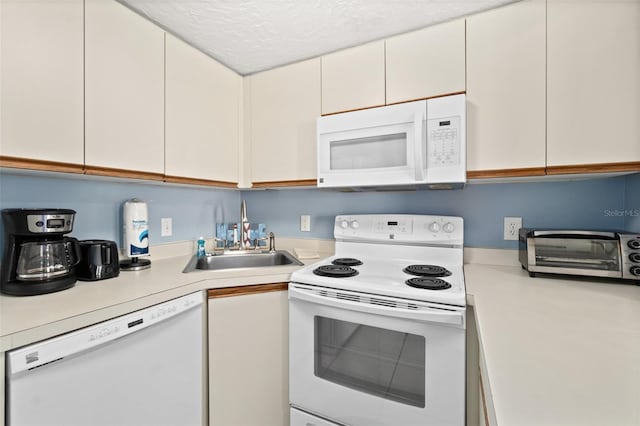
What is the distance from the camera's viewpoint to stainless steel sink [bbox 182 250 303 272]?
181cm

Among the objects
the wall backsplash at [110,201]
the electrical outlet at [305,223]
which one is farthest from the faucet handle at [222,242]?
the electrical outlet at [305,223]

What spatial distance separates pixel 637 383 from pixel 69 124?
182 cm

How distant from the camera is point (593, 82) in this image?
3.82 ft

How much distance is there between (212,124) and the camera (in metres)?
1.75

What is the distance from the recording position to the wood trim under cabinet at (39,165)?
3.13ft

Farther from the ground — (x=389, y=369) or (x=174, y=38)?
(x=174, y=38)

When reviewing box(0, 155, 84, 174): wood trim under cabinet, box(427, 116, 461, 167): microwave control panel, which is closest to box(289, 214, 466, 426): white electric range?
box(427, 116, 461, 167): microwave control panel

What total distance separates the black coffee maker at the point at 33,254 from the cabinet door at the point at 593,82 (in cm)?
205

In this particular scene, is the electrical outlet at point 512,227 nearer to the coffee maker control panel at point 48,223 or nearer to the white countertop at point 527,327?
the white countertop at point 527,327

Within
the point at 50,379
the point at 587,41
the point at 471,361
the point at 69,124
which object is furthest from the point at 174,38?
the point at 471,361

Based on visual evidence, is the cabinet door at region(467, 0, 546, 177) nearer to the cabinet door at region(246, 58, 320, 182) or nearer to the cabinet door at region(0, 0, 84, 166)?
the cabinet door at region(246, 58, 320, 182)

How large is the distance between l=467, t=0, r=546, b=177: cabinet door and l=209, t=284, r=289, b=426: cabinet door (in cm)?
124

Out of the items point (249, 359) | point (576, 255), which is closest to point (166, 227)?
point (249, 359)

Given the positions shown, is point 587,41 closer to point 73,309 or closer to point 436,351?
point 436,351
